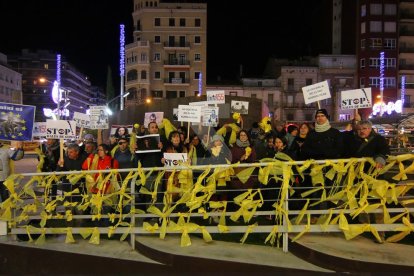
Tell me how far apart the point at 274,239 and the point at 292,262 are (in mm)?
569

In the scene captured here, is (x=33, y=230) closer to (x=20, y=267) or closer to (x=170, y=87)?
(x=20, y=267)

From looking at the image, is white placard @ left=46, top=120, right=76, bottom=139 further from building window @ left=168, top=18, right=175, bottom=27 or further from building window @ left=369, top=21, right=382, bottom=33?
building window @ left=369, top=21, right=382, bottom=33

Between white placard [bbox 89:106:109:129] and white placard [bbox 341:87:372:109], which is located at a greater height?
white placard [bbox 341:87:372:109]

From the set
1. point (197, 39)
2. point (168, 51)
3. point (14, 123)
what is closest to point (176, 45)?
point (168, 51)

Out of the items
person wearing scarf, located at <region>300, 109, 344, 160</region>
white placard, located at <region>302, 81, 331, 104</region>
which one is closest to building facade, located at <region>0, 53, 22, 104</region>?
white placard, located at <region>302, 81, 331, 104</region>

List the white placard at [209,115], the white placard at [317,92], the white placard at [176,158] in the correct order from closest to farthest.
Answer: the white placard at [176,158] < the white placard at [317,92] < the white placard at [209,115]

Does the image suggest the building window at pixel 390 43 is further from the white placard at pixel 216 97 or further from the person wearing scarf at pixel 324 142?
the person wearing scarf at pixel 324 142

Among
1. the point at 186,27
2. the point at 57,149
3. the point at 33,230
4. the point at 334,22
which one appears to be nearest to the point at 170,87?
the point at 186,27

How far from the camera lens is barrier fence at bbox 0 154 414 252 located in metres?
5.93

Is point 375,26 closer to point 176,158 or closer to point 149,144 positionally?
point 149,144

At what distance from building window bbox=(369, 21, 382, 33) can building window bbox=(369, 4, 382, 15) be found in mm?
1201

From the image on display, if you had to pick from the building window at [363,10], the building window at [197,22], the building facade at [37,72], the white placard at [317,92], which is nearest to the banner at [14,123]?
the white placard at [317,92]

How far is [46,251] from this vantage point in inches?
252

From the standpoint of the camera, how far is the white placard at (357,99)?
981cm
